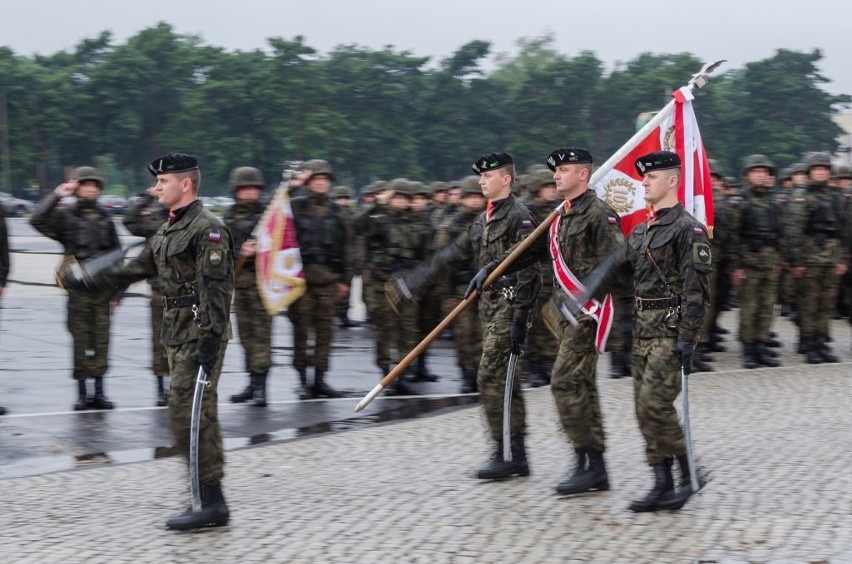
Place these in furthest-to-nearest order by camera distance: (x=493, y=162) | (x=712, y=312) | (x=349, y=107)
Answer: (x=349, y=107), (x=712, y=312), (x=493, y=162)

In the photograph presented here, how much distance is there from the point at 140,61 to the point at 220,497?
302 ft

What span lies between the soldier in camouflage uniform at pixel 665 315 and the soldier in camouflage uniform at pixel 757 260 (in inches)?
288

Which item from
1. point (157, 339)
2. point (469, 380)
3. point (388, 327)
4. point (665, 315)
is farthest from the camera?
point (388, 327)

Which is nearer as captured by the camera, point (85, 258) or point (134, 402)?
point (85, 258)

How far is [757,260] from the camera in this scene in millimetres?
14258

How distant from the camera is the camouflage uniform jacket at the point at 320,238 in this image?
40.2 feet

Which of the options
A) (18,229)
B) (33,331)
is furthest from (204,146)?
(33,331)

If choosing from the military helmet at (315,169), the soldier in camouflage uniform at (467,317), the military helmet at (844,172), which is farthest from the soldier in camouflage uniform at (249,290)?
the military helmet at (844,172)

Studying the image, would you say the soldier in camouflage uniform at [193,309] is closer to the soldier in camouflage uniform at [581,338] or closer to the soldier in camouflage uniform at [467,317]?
the soldier in camouflage uniform at [581,338]

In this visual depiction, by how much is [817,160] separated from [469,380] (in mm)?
5101

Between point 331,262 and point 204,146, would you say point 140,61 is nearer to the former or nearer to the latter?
point 204,146

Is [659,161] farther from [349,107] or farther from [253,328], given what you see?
[349,107]

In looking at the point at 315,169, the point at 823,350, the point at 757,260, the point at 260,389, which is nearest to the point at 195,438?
the point at 260,389

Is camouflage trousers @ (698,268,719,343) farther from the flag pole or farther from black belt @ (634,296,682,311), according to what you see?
black belt @ (634,296,682,311)
